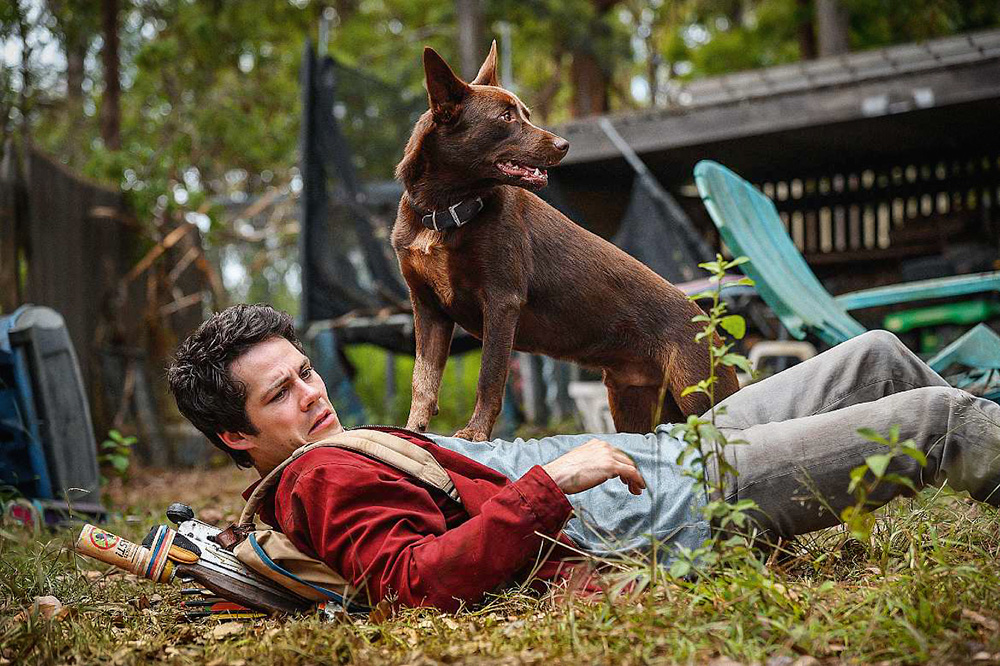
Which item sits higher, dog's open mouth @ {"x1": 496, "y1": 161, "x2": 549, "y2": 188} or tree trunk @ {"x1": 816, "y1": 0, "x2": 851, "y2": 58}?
tree trunk @ {"x1": 816, "y1": 0, "x2": 851, "y2": 58}

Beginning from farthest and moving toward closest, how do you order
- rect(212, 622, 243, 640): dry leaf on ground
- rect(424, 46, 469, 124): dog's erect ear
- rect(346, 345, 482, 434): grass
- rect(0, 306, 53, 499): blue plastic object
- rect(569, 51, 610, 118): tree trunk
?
rect(569, 51, 610, 118): tree trunk → rect(346, 345, 482, 434): grass → rect(0, 306, 53, 499): blue plastic object → rect(424, 46, 469, 124): dog's erect ear → rect(212, 622, 243, 640): dry leaf on ground

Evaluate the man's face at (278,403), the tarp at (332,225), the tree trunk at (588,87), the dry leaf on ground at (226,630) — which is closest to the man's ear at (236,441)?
the man's face at (278,403)

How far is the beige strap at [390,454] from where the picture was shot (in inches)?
76.8

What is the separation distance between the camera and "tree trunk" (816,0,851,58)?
9797 mm

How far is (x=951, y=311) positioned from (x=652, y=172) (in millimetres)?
3487

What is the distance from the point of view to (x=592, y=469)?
1.84 metres

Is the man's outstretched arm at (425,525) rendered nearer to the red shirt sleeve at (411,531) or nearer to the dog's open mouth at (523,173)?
the red shirt sleeve at (411,531)

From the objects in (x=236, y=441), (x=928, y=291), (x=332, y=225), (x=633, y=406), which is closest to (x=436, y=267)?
(x=236, y=441)

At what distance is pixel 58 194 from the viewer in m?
5.86

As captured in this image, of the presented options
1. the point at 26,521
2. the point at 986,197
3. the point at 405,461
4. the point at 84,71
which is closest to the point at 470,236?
the point at 405,461

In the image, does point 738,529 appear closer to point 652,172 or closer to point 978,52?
point 978,52

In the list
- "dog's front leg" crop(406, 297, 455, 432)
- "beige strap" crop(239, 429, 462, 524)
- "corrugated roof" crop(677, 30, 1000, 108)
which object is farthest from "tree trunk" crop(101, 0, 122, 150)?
"beige strap" crop(239, 429, 462, 524)

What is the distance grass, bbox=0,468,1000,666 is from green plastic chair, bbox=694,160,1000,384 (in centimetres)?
121

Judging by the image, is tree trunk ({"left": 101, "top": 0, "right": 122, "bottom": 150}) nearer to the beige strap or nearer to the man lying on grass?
the man lying on grass
